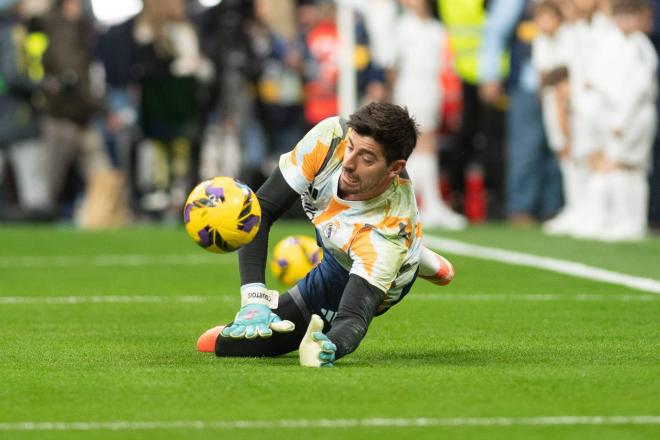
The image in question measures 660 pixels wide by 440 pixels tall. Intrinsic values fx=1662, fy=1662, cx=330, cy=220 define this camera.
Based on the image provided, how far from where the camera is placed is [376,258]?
24.2 feet

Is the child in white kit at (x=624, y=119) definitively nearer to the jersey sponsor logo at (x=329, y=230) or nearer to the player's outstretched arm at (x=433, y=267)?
the player's outstretched arm at (x=433, y=267)

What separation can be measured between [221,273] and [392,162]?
663 cm

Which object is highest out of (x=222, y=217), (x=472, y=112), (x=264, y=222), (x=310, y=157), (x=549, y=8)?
(x=310, y=157)

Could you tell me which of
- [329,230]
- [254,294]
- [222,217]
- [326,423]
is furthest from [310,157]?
[326,423]

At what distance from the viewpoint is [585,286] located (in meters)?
12.1

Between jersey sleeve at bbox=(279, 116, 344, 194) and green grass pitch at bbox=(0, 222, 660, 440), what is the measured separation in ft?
2.77

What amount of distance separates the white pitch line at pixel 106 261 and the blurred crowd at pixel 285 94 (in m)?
5.07

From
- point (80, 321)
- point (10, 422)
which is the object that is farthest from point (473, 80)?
point (10, 422)

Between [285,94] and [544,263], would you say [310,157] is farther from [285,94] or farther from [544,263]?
[285,94]

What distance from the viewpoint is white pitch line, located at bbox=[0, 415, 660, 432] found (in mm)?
5738

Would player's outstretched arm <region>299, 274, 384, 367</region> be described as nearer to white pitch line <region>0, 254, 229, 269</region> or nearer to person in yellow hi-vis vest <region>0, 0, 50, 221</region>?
white pitch line <region>0, 254, 229, 269</region>

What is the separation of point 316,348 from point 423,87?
1383cm

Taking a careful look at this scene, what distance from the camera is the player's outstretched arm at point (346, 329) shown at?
23.6ft

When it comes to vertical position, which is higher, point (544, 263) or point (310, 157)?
point (310, 157)
